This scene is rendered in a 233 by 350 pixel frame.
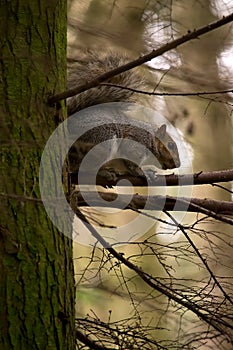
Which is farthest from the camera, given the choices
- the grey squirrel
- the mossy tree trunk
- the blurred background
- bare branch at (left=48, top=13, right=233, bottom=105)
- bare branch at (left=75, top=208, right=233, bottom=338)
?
the blurred background

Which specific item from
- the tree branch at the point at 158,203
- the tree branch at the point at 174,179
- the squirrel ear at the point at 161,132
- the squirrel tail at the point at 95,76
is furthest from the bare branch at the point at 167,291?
the squirrel ear at the point at 161,132

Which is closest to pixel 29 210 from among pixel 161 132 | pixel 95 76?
pixel 95 76

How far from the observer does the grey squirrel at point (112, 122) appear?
237 centimetres

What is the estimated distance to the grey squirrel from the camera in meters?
2.37

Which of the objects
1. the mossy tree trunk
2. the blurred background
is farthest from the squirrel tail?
the mossy tree trunk

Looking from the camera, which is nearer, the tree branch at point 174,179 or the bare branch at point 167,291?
the bare branch at point 167,291

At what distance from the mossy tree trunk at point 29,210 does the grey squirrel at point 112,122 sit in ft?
2.01

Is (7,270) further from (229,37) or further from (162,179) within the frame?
(229,37)

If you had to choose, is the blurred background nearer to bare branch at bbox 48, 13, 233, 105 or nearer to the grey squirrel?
the grey squirrel

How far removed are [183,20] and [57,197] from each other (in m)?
2.00

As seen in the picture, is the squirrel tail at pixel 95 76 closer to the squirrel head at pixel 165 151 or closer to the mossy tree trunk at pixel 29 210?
the squirrel head at pixel 165 151

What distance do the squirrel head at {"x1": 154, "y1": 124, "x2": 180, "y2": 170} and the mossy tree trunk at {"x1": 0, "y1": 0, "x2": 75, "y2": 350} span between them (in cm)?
91

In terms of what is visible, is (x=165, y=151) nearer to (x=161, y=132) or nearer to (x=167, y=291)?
(x=161, y=132)

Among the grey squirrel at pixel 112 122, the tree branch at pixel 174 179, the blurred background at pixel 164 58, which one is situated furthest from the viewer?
the blurred background at pixel 164 58
